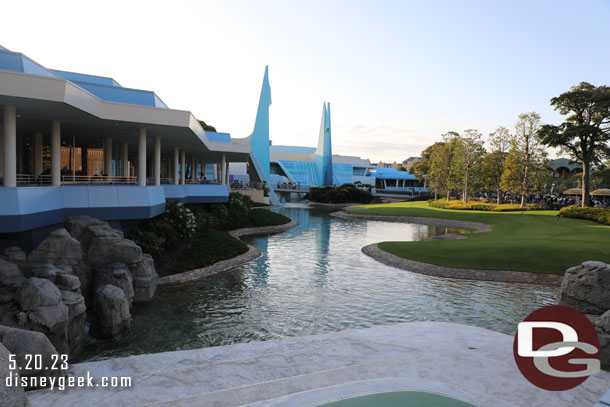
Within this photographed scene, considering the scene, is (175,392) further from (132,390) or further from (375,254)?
(375,254)

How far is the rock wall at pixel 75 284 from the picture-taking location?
35.0 feet

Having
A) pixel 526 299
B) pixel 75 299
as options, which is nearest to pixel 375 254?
pixel 526 299

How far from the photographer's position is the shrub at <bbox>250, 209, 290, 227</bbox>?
40.3 meters

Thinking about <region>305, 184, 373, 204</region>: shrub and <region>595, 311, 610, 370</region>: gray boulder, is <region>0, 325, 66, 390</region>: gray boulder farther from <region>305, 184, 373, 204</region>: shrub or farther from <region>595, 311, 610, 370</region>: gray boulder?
<region>305, 184, 373, 204</region>: shrub

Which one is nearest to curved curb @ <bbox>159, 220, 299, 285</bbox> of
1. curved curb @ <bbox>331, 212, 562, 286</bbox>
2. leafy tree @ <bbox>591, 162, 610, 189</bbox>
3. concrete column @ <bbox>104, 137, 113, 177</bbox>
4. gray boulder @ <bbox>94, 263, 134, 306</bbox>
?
gray boulder @ <bbox>94, 263, 134, 306</bbox>

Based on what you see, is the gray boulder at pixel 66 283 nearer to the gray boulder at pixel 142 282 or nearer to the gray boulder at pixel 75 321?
the gray boulder at pixel 75 321

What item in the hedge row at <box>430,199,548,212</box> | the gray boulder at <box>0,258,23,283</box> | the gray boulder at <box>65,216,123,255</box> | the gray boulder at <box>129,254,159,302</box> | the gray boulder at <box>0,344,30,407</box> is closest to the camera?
the gray boulder at <box>0,344,30,407</box>

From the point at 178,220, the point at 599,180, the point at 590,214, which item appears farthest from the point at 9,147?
the point at 599,180

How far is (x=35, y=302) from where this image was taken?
1065 cm

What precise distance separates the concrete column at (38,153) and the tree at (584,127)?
157 feet

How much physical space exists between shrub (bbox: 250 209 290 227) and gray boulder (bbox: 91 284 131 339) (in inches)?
1040

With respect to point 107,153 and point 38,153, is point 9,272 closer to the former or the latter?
point 107,153

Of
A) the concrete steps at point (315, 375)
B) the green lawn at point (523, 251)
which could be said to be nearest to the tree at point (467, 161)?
the green lawn at point (523, 251)

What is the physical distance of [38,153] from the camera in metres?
26.2
